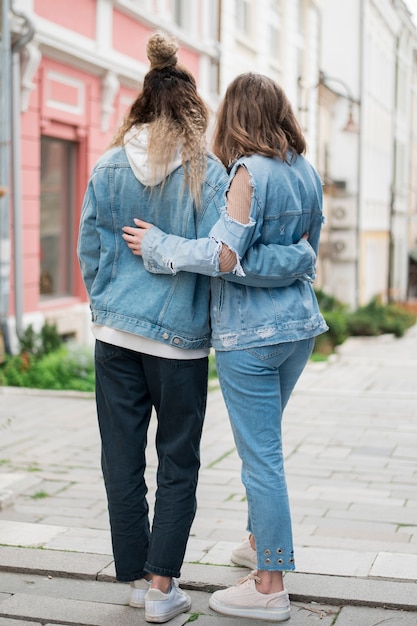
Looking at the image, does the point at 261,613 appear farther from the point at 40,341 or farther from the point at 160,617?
the point at 40,341

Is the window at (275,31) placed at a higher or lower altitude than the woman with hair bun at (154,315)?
higher

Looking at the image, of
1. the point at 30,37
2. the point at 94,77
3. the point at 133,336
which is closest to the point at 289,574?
the point at 133,336

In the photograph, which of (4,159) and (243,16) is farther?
(243,16)

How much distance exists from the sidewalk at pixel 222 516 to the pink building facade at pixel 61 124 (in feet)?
9.00

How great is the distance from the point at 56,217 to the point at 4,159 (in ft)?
6.55

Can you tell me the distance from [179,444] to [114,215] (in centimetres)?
76

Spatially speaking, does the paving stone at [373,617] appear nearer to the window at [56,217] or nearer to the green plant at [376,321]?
the window at [56,217]

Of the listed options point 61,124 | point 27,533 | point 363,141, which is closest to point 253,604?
point 27,533

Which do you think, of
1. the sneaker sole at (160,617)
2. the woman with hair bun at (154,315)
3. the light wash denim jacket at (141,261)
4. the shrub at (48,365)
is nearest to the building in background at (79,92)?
the shrub at (48,365)

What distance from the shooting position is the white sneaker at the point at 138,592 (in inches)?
142

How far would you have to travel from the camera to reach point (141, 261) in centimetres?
345

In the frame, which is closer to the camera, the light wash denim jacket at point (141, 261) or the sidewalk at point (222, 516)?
the light wash denim jacket at point (141, 261)

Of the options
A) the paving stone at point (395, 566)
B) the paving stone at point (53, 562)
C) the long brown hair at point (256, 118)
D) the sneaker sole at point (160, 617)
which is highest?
the long brown hair at point (256, 118)

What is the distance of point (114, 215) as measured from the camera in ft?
11.3
